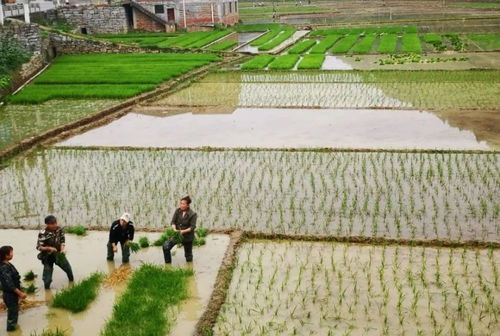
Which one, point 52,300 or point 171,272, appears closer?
point 52,300

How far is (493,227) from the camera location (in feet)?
28.8

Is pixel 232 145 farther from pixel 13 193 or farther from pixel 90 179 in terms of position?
pixel 13 193

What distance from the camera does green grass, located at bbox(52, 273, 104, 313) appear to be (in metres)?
6.80

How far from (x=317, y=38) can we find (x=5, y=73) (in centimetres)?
2101

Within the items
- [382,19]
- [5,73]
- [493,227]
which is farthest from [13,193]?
[382,19]

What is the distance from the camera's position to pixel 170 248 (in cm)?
769

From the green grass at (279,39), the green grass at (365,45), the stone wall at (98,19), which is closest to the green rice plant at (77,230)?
the green grass at (365,45)

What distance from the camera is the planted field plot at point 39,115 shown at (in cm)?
1512

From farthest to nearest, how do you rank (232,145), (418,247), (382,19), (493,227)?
(382,19)
(232,145)
(493,227)
(418,247)

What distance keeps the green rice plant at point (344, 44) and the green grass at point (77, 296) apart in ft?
78.0

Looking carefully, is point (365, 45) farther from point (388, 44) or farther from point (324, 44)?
point (324, 44)

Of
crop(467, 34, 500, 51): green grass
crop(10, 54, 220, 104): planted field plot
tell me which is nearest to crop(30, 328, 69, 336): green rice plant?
crop(10, 54, 220, 104): planted field plot

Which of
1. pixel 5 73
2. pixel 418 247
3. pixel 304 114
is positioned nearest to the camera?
pixel 418 247

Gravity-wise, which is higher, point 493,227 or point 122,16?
point 122,16
